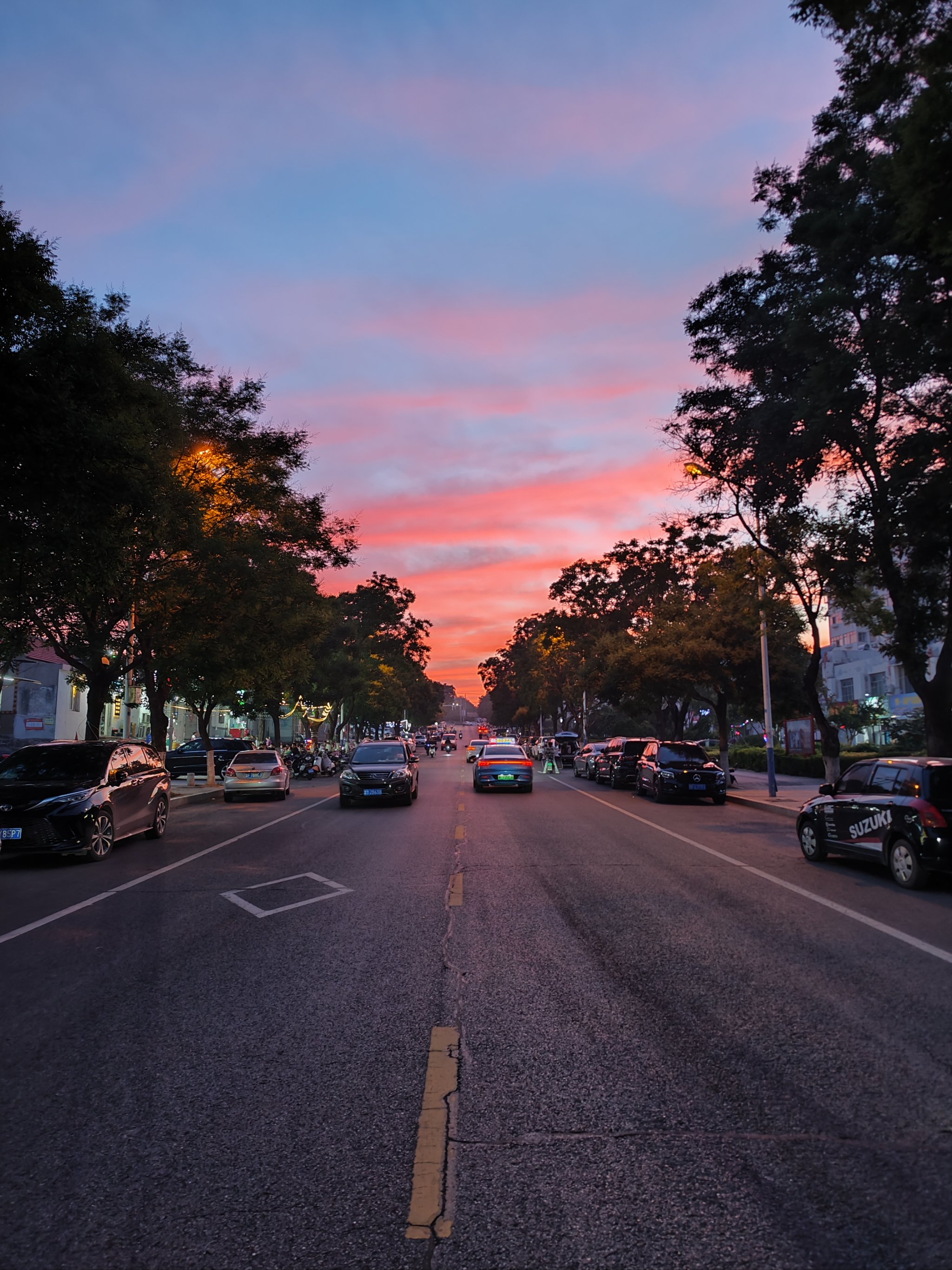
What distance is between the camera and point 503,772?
29438 mm

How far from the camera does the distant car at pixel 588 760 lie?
39406mm

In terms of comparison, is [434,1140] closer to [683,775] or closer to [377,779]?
[377,779]

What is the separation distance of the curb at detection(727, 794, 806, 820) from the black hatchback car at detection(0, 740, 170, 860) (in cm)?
1349

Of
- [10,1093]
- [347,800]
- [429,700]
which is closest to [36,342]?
[10,1093]

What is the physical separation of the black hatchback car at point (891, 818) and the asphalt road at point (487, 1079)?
705 millimetres

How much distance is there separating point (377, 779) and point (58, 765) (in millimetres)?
9907

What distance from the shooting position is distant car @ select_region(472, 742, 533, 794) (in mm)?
29375

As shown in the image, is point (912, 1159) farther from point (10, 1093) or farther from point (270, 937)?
point (270, 937)

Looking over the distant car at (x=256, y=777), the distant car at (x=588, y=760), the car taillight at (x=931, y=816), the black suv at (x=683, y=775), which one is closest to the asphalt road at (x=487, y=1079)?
the car taillight at (x=931, y=816)

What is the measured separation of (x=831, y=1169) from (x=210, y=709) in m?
32.6

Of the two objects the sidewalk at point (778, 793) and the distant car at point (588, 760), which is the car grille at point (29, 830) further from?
the distant car at point (588, 760)

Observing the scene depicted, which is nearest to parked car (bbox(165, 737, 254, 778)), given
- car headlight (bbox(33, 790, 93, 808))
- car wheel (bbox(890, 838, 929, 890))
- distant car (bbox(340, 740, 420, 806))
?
distant car (bbox(340, 740, 420, 806))

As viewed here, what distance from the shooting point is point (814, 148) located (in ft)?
60.5

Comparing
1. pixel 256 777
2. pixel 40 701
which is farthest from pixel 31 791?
pixel 40 701
